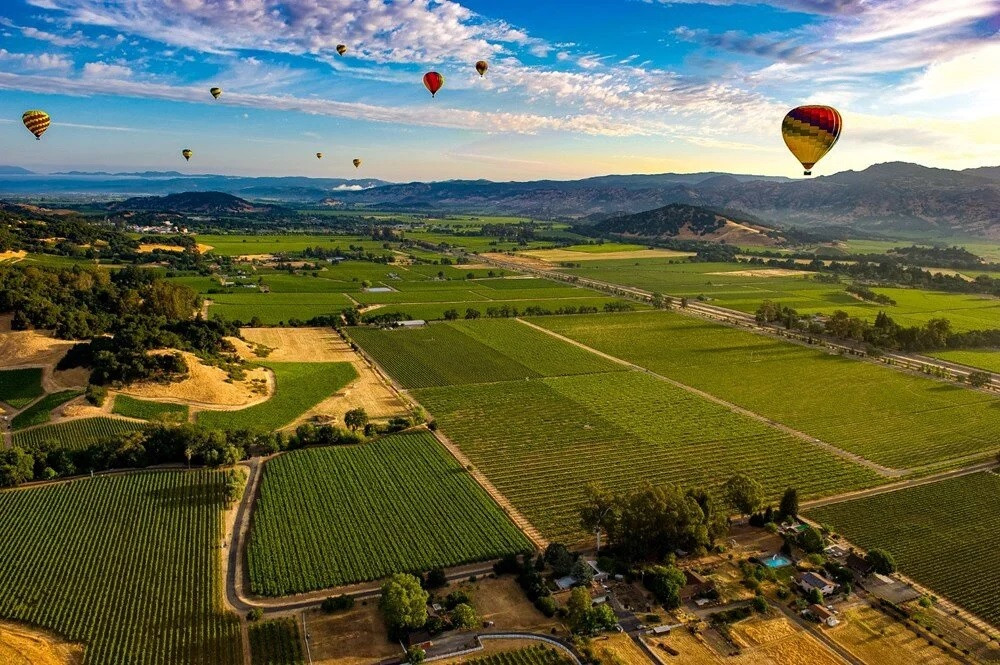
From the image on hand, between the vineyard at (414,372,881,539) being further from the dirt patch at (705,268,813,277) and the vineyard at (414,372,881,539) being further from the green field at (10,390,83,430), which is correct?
the dirt patch at (705,268,813,277)

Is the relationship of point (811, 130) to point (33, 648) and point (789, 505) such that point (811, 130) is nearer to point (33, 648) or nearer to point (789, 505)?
point (789, 505)

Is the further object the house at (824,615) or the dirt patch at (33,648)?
the house at (824,615)

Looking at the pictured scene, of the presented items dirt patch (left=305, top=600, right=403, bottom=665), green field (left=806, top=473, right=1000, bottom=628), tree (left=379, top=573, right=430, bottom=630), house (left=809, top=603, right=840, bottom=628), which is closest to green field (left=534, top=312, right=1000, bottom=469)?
green field (left=806, top=473, right=1000, bottom=628)

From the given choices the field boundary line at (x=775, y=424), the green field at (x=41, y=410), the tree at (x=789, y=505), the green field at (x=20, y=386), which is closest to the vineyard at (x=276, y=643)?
the tree at (x=789, y=505)

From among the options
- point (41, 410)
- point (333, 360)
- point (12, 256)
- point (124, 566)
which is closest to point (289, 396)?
point (333, 360)

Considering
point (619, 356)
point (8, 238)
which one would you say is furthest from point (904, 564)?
point (8, 238)

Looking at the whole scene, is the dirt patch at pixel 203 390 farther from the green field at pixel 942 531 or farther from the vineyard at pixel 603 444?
the green field at pixel 942 531
